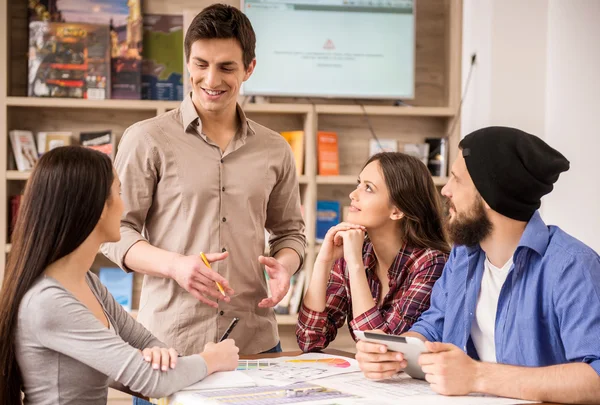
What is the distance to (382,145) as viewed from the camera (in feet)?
14.9

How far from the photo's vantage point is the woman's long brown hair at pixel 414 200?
2432mm

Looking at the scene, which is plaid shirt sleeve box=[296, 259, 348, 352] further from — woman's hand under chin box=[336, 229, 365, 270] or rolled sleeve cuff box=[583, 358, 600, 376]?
rolled sleeve cuff box=[583, 358, 600, 376]

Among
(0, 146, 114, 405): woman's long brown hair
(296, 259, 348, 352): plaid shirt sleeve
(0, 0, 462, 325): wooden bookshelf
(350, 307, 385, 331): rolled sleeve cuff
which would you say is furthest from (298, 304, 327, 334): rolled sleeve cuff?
(0, 0, 462, 325): wooden bookshelf

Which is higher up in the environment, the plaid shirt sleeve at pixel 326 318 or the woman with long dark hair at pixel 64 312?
the woman with long dark hair at pixel 64 312

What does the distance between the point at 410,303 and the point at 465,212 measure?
0.41 m

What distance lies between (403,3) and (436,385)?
3.16 metres

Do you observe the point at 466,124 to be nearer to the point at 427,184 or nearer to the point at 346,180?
the point at 346,180

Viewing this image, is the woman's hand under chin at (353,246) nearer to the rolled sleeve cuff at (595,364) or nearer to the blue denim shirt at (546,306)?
the blue denim shirt at (546,306)

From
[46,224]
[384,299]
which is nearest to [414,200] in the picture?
[384,299]

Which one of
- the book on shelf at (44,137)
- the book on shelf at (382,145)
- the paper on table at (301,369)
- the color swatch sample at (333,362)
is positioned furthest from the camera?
the book on shelf at (382,145)

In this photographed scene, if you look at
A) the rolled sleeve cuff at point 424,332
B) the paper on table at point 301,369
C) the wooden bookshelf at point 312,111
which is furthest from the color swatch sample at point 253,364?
the wooden bookshelf at point 312,111

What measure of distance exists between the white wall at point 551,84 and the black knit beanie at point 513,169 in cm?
217

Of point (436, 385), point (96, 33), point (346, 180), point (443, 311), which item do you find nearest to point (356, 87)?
point (346, 180)

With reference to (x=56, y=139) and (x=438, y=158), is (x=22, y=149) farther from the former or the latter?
(x=438, y=158)
